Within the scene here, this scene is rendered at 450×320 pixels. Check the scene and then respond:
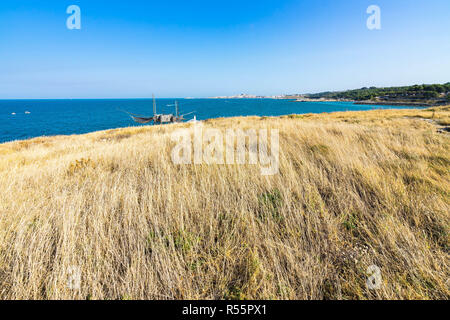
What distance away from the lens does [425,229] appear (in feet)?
7.36

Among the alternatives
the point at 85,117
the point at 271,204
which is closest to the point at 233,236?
the point at 271,204

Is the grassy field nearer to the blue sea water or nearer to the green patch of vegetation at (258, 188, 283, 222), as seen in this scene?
the green patch of vegetation at (258, 188, 283, 222)

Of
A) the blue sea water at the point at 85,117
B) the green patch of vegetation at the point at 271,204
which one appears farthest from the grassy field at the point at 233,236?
the blue sea water at the point at 85,117

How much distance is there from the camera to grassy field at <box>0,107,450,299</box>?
63.3 inches

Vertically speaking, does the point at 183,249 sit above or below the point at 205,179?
below

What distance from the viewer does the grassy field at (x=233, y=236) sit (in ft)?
5.27

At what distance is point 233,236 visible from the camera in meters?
2.14

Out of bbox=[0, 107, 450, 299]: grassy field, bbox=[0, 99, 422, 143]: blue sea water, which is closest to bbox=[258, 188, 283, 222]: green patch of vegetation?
bbox=[0, 107, 450, 299]: grassy field

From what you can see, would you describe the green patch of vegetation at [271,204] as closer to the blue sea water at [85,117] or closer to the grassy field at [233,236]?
the grassy field at [233,236]
